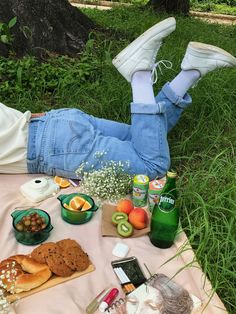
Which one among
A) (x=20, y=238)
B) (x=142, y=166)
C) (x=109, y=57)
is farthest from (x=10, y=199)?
(x=109, y=57)

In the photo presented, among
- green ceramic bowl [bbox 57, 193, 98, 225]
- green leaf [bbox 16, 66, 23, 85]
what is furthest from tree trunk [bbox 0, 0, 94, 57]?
green ceramic bowl [bbox 57, 193, 98, 225]

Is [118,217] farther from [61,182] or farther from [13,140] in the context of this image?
[13,140]

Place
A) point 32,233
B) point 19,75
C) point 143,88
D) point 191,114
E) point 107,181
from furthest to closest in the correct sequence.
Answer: point 19,75, point 191,114, point 143,88, point 107,181, point 32,233

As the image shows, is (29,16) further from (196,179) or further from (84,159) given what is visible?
(196,179)

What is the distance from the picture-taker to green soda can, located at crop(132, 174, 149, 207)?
2225mm

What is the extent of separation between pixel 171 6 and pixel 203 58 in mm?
6049

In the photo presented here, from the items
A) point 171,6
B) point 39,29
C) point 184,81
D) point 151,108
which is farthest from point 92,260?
point 171,6

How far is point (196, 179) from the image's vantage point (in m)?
2.40

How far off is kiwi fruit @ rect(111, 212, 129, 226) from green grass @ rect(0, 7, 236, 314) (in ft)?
1.10

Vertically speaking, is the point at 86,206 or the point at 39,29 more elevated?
the point at 39,29

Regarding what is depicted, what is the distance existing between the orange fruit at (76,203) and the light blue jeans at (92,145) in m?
0.27

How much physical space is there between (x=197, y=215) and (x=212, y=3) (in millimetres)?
10820

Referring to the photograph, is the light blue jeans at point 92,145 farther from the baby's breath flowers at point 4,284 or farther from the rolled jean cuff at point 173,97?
the baby's breath flowers at point 4,284

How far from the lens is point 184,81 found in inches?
104
